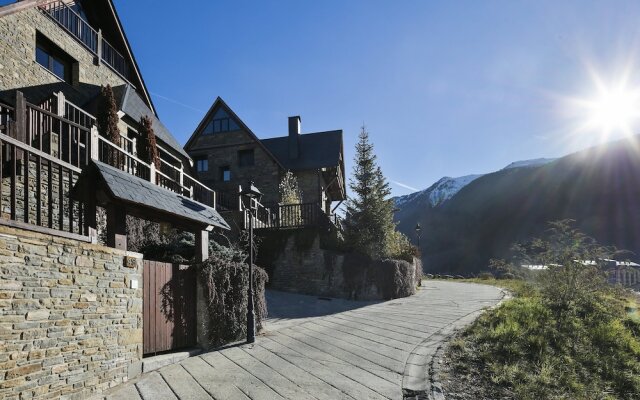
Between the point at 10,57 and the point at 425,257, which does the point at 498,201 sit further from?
the point at 10,57

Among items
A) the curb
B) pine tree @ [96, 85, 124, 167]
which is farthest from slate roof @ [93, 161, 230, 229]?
pine tree @ [96, 85, 124, 167]

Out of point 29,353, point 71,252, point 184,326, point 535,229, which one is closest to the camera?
point 29,353

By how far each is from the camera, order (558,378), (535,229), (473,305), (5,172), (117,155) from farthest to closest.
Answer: (535,229) → (473,305) → (117,155) → (5,172) → (558,378)

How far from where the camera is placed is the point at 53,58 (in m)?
15.0

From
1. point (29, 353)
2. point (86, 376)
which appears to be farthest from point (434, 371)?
point (29, 353)

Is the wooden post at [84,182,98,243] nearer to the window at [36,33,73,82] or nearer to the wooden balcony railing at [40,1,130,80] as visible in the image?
the window at [36,33,73,82]

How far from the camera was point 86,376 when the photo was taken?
17.1 ft

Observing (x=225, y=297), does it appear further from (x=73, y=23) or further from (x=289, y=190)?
(x=73, y=23)

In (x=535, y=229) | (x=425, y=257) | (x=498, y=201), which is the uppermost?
(x=498, y=201)

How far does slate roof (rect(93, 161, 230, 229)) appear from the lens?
5879 mm

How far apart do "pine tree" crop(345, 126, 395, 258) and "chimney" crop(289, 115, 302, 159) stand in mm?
8143

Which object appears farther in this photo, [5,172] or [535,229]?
[535,229]

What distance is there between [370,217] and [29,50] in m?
13.7

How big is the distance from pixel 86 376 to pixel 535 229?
83.2 meters
